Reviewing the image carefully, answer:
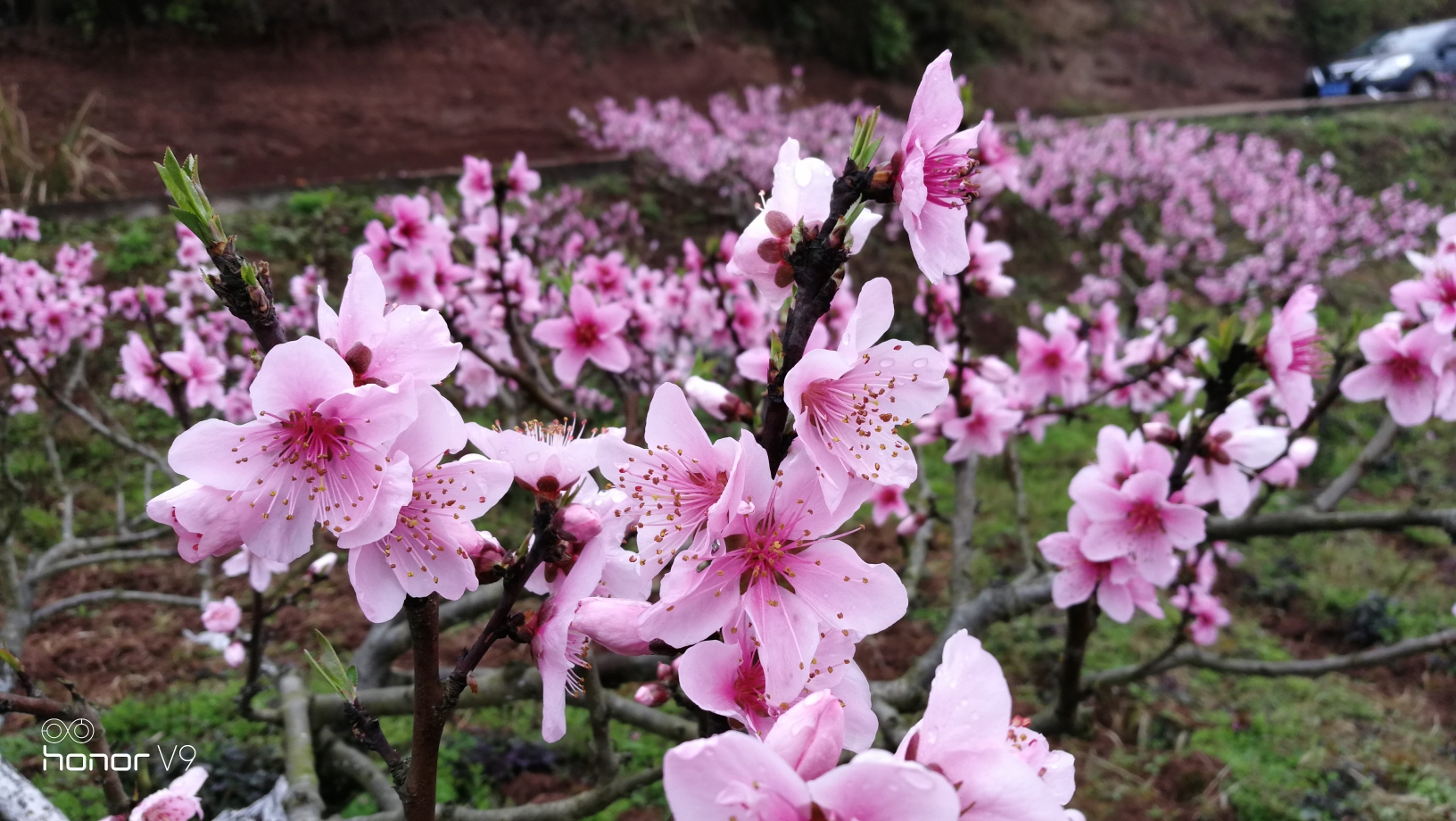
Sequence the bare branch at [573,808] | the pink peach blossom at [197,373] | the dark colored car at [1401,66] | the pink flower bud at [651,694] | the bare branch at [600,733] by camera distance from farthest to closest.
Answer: the dark colored car at [1401,66], the pink peach blossom at [197,373], the bare branch at [600,733], the bare branch at [573,808], the pink flower bud at [651,694]

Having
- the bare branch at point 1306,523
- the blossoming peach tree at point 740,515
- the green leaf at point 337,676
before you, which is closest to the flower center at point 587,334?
the blossoming peach tree at point 740,515

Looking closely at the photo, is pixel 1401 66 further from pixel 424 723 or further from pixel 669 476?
pixel 424 723

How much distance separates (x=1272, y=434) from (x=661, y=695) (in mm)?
1429

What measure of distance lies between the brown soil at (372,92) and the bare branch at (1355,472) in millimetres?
9257

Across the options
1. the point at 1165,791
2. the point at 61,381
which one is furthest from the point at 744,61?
the point at 1165,791

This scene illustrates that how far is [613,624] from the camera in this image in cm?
78

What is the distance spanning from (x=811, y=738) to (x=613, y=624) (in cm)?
24

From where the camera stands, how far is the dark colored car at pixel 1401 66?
17.0 meters

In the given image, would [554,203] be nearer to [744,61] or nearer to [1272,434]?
[1272,434]

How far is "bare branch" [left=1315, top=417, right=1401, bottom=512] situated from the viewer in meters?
2.40

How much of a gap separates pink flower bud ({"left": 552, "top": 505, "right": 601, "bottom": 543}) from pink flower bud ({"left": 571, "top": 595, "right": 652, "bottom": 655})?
78 mm

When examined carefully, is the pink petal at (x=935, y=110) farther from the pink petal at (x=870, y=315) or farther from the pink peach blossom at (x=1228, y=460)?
the pink peach blossom at (x=1228, y=460)

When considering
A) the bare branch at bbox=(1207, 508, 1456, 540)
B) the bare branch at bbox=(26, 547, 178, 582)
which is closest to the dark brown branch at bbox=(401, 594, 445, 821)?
the bare branch at bbox=(1207, 508, 1456, 540)

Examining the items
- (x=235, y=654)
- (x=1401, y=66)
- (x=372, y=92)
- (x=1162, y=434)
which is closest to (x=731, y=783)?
(x=1162, y=434)
